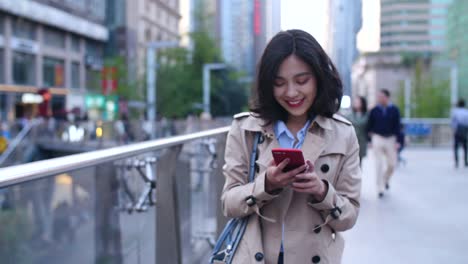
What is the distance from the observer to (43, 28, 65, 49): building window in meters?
42.8

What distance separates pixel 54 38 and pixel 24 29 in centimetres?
461

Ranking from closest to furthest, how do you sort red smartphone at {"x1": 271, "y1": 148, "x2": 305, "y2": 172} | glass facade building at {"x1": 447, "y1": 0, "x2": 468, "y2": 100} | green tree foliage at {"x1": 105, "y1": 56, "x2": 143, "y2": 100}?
red smartphone at {"x1": 271, "y1": 148, "x2": 305, "y2": 172}
green tree foliage at {"x1": 105, "y1": 56, "x2": 143, "y2": 100}
glass facade building at {"x1": 447, "y1": 0, "x2": 468, "y2": 100}

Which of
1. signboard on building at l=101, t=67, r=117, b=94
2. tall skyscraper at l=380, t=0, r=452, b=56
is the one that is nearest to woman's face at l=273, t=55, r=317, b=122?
signboard on building at l=101, t=67, r=117, b=94

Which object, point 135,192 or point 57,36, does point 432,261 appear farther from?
point 57,36

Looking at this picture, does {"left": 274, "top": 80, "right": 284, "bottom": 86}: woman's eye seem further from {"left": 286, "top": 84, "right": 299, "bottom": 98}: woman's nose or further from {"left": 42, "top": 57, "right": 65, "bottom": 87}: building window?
{"left": 42, "top": 57, "right": 65, "bottom": 87}: building window

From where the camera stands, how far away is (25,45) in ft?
129

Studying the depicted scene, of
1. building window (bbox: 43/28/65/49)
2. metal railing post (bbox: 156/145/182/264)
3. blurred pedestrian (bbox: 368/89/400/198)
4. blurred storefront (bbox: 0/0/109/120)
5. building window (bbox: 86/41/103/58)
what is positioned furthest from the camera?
building window (bbox: 86/41/103/58)

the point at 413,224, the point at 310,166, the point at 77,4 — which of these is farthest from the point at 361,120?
the point at 77,4

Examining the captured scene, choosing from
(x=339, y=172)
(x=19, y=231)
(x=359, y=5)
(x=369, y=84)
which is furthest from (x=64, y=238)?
(x=369, y=84)

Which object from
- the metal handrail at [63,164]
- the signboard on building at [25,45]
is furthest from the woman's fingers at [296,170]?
the signboard on building at [25,45]

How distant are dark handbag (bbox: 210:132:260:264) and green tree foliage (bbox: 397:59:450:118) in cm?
4935

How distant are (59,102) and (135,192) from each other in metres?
43.6

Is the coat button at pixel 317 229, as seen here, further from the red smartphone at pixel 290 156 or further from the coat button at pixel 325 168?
the red smartphone at pixel 290 156

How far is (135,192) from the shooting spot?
376cm
